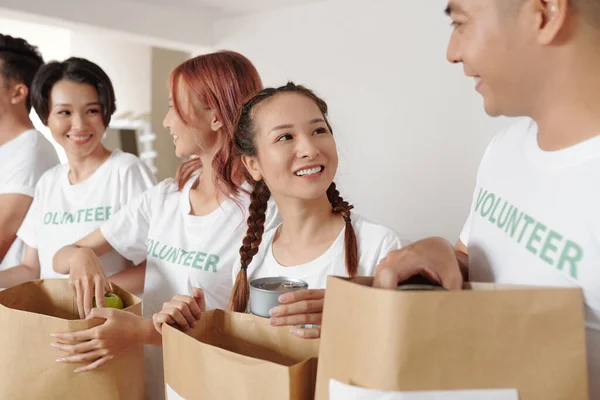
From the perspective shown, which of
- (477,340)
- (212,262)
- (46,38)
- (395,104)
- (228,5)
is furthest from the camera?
(46,38)

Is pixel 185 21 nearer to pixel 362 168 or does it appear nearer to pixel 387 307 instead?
pixel 362 168

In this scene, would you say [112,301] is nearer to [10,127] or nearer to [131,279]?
[131,279]

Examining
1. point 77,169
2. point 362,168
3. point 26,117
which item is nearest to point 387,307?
point 77,169

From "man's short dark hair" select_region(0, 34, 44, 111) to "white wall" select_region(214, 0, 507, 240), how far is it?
234cm

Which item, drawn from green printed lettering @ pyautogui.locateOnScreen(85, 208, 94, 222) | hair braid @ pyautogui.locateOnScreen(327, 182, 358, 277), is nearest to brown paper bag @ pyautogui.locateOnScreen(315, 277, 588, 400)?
hair braid @ pyautogui.locateOnScreen(327, 182, 358, 277)

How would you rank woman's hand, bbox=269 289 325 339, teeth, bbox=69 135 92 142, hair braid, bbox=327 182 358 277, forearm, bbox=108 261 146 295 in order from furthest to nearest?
teeth, bbox=69 135 92 142
forearm, bbox=108 261 146 295
hair braid, bbox=327 182 358 277
woman's hand, bbox=269 289 325 339

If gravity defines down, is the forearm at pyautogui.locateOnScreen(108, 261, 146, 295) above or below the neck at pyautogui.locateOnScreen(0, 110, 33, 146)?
below

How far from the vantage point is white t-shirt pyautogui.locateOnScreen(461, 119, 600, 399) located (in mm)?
610

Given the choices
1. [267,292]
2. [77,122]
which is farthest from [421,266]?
[77,122]

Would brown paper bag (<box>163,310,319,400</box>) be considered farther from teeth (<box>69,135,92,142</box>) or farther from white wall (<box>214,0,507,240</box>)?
white wall (<box>214,0,507,240</box>)

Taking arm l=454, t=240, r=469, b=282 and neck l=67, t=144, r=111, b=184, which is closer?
arm l=454, t=240, r=469, b=282

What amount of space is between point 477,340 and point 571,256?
0.17 m

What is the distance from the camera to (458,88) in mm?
3689

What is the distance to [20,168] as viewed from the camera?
188cm
